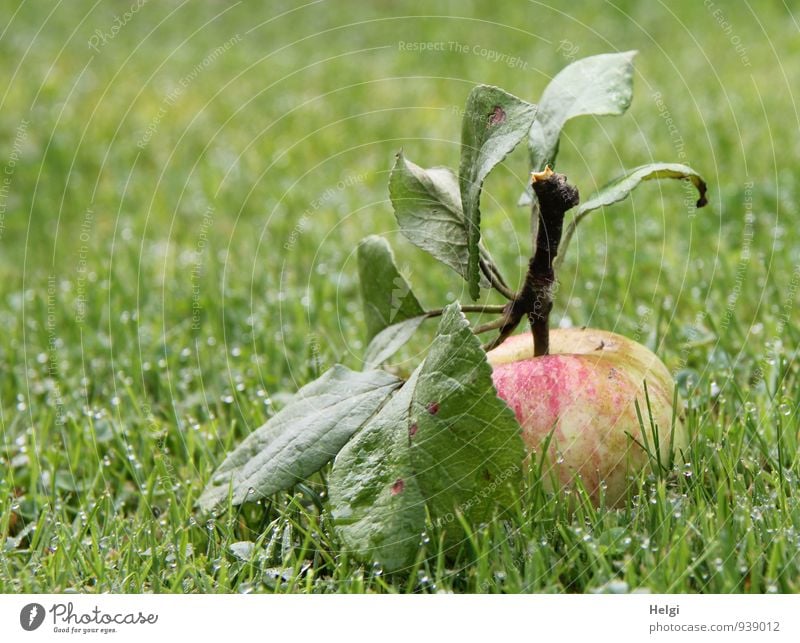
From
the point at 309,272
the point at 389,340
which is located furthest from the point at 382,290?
the point at 309,272

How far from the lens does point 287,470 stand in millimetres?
1556

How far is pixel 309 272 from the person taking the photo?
9.99 feet

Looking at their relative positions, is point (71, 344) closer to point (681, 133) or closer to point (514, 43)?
point (681, 133)

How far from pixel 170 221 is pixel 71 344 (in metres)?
1.10

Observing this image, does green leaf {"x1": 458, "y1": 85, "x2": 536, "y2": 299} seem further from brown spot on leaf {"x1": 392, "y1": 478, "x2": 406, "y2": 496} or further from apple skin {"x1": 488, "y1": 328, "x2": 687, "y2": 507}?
brown spot on leaf {"x1": 392, "y1": 478, "x2": 406, "y2": 496}

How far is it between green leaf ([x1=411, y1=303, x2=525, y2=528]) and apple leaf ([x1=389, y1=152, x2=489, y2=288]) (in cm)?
22

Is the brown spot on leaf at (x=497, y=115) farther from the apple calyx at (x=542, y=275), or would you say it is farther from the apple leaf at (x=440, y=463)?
the apple leaf at (x=440, y=463)

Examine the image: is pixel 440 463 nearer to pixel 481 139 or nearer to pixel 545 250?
pixel 545 250

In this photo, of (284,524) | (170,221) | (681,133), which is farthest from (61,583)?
(681,133)

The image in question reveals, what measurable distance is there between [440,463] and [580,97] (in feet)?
2.44

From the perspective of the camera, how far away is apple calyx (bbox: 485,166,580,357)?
Result: 1485 mm

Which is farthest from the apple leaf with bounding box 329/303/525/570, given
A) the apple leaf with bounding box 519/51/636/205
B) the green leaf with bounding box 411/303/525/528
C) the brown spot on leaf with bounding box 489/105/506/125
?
the apple leaf with bounding box 519/51/636/205

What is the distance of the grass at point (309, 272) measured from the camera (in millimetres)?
1461

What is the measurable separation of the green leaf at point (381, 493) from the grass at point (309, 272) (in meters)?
0.05
